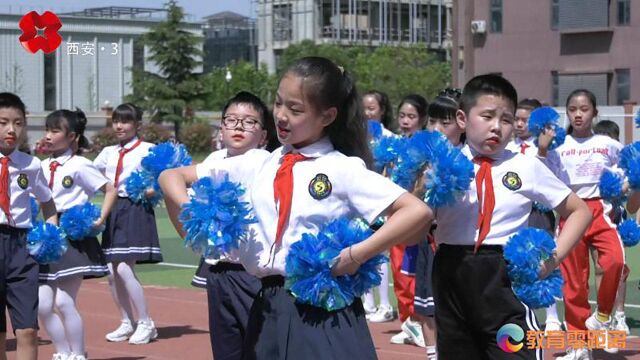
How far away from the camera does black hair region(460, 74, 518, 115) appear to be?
5270 mm

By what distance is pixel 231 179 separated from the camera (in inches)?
183

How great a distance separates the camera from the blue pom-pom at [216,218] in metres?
4.21

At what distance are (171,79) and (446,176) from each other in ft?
182

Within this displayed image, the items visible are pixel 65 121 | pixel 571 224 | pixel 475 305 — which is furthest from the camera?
pixel 65 121

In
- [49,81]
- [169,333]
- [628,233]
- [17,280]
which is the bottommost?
[169,333]

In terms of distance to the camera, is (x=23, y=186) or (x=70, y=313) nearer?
(x=23, y=186)

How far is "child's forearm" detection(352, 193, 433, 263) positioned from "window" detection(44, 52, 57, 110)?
52.4m

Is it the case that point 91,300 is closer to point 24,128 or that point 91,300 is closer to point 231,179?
point 24,128

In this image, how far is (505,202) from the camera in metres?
5.26

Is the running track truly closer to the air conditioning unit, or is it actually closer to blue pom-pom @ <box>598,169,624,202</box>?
blue pom-pom @ <box>598,169,624,202</box>

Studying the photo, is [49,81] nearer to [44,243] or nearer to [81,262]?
[81,262]

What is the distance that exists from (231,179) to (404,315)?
4.53 metres

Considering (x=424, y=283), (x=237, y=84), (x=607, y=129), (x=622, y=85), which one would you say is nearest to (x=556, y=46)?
(x=622, y=85)

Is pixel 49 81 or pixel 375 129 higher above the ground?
pixel 49 81
